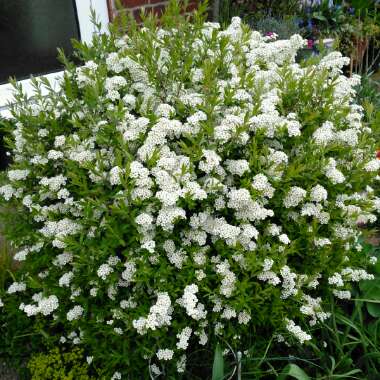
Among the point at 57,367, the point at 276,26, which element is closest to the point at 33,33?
the point at 276,26

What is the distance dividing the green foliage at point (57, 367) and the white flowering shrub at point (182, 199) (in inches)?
3.0

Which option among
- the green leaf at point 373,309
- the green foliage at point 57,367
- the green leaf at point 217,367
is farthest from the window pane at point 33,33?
the green leaf at point 373,309

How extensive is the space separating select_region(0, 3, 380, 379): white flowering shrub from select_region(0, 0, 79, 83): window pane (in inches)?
68.6

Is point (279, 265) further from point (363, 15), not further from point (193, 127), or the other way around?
point (363, 15)

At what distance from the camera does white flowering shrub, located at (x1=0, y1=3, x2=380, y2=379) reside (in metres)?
1.94

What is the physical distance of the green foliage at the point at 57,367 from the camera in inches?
93.4

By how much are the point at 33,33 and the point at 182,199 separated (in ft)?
9.05

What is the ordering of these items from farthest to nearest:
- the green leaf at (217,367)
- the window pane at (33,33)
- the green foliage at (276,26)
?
the green foliage at (276,26)
the window pane at (33,33)
the green leaf at (217,367)

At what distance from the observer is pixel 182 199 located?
191cm

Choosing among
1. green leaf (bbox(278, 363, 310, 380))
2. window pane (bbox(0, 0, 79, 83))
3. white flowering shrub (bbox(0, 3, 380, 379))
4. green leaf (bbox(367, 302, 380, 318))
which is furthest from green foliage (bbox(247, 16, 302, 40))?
green leaf (bbox(278, 363, 310, 380))

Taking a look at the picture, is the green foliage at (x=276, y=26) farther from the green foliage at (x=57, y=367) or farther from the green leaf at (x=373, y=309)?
the green foliage at (x=57, y=367)

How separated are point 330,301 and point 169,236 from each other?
931 mm

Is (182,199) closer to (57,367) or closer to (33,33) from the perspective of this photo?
(57,367)

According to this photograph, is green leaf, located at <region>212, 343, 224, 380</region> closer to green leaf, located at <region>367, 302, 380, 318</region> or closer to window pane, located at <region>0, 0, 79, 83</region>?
green leaf, located at <region>367, 302, 380, 318</region>
